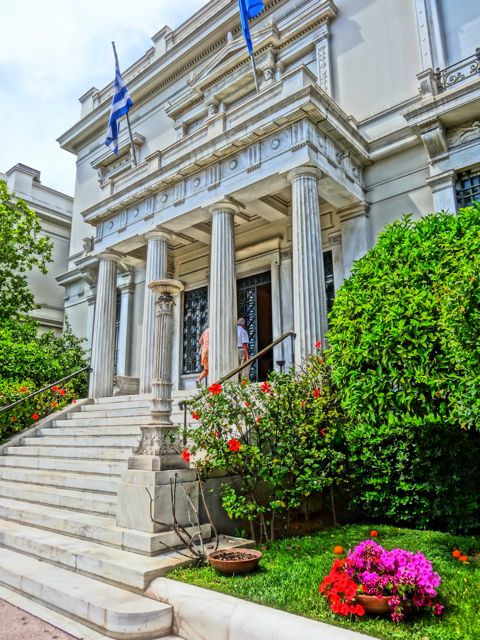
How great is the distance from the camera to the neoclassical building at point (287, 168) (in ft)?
29.1

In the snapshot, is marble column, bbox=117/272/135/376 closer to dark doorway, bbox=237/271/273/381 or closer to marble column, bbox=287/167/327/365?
dark doorway, bbox=237/271/273/381

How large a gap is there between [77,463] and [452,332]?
595 cm

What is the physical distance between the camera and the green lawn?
117 inches

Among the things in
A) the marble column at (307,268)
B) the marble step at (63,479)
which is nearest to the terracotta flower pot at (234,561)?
the marble step at (63,479)

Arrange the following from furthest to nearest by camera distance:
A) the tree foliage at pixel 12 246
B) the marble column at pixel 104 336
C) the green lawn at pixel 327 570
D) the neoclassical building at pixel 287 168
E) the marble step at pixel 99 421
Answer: the tree foliage at pixel 12 246 → the marble column at pixel 104 336 → the neoclassical building at pixel 287 168 → the marble step at pixel 99 421 → the green lawn at pixel 327 570

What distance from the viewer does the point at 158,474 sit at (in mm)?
4859

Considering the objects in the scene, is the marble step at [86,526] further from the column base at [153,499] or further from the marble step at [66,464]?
the marble step at [66,464]

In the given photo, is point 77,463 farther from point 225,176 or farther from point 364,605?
point 225,176

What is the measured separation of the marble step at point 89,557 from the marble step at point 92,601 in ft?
0.27

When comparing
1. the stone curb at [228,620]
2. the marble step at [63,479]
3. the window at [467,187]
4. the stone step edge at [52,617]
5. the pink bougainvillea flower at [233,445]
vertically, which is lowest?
the stone step edge at [52,617]

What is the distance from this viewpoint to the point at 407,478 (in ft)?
19.9

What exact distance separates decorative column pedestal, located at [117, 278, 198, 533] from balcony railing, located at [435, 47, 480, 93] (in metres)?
8.12

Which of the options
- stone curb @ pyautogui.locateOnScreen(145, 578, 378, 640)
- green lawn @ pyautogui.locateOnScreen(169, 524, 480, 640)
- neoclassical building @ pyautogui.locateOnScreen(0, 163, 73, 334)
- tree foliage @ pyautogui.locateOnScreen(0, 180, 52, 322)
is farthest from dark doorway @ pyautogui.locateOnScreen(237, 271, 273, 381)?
neoclassical building @ pyautogui.locateOnScreen(0, 163, 73, 334)

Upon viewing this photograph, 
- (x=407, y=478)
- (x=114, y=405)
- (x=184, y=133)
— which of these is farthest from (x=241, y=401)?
(x=184, y=133)
